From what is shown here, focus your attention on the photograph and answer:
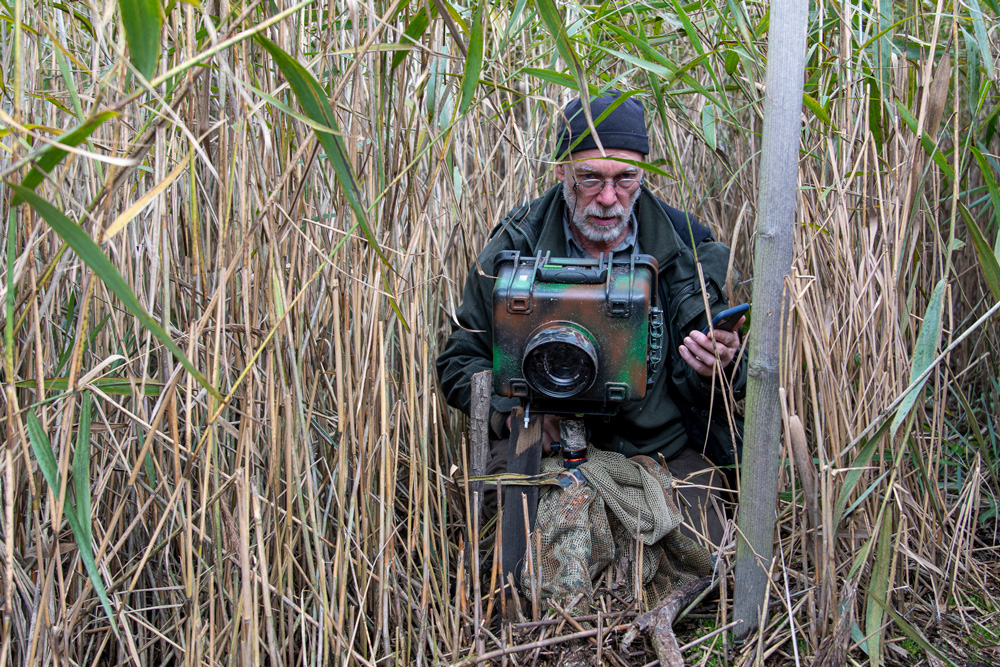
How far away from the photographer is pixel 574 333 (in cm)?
120

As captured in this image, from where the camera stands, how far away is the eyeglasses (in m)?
1.68

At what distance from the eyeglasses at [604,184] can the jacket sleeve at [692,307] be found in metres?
0.21

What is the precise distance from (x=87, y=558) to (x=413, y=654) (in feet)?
1.86

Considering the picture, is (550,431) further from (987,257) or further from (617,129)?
(987,257)

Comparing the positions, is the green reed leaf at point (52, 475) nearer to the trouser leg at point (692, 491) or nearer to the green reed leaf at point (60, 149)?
the green reed leaf at point (60, 149)

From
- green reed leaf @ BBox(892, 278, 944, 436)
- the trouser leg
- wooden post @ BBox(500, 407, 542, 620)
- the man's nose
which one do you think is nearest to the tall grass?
green reed leaf @ BBox(892, 278, 944, 436)

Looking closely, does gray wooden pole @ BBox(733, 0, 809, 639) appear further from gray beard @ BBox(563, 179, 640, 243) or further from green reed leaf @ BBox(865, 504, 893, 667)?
gray beard @ BBox(563, 179, 640, 243)

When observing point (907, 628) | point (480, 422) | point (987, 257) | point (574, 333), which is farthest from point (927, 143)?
point (480, 422)

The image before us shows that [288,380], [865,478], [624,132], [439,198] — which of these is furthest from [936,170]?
[288,380]

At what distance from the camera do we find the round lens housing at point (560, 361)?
1.19m

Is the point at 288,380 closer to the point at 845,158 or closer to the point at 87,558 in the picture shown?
the point at 87,558

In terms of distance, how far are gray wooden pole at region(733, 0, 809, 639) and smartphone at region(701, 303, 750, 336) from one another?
5.8 inches

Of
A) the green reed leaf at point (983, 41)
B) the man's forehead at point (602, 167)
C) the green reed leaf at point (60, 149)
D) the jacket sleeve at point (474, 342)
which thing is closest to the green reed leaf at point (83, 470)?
the green reed leaf at point (60, 149)

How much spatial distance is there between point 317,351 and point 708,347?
0.68m
